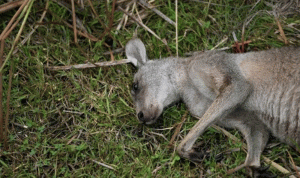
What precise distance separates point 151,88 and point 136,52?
72cm

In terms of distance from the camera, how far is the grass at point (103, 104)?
5191 mm

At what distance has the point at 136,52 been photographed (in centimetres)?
580

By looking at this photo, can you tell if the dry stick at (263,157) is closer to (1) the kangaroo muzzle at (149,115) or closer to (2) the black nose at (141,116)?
(1) the kangaroo muzzle at (149,115)

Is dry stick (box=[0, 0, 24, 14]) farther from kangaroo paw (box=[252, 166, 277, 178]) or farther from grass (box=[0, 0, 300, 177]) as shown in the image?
kangaroo paw (box=[252, 166, 277, 178])

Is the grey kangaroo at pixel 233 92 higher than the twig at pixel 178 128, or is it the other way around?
the grey kangaroo at pixel 233 92

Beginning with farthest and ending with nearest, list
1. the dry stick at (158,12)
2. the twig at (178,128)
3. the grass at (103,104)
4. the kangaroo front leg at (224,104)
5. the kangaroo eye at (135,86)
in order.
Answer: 1. the dry stick at (158,12)
2. the kangaroo eye at (135,86)
3. the twig at (178,128)
4. the grass at (103,104)
5. the kangaroo front leg at (224,104)

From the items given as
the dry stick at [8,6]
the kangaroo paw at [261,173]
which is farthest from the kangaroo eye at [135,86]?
the dry stick at [8,6]

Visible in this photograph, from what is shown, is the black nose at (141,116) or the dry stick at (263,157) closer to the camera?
the dry stick at (263,157)

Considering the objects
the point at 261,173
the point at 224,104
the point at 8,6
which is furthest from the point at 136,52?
the point at 261,173

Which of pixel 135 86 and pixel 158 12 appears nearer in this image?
pixel 135 86

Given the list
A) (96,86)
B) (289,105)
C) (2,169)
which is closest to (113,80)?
(96,86)

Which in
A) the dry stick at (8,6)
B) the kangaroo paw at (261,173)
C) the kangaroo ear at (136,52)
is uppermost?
the dry stick at (8,6)

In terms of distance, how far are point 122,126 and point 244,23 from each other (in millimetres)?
2427

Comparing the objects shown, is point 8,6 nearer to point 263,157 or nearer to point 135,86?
point 135,86
